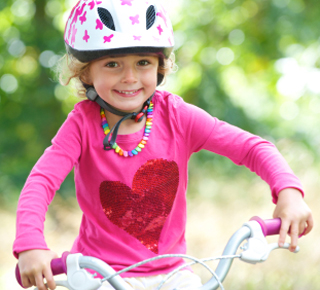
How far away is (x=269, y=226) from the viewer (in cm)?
157

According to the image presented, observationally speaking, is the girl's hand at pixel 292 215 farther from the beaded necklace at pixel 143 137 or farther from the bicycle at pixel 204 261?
the beaded necklace at pixel 143 137

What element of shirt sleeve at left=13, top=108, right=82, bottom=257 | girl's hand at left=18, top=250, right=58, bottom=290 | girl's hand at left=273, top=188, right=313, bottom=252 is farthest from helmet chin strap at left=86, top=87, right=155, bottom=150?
girl's hand at left=273, top=188, right=313, bottom=252

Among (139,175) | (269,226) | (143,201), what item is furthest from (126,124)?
(269,226)

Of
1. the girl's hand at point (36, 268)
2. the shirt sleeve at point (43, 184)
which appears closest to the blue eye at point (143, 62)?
the shirt sleeve at point (43, 184)

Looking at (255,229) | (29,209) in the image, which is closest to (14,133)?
(29,209)

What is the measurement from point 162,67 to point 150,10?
28cm

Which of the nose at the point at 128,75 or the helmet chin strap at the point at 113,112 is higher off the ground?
the nose at the point at 128,75

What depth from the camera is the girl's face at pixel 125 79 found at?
193 centimetres

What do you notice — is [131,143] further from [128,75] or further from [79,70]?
[79,70]

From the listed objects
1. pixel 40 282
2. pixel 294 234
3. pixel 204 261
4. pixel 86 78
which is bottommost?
pixel 40 282

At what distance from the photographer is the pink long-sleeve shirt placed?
6.53ft

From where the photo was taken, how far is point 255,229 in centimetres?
154

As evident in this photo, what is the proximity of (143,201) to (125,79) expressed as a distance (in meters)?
0.54

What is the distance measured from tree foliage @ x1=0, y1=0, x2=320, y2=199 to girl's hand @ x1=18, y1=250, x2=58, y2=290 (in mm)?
3567
